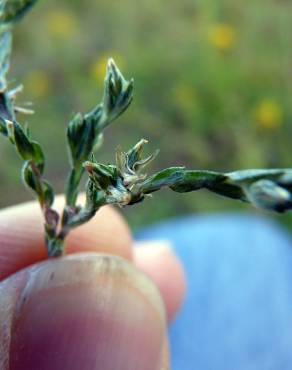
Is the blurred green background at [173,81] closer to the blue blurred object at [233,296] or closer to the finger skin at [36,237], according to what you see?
the blue blurred object at [233,296]

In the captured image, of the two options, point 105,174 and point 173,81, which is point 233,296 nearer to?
point 173,81

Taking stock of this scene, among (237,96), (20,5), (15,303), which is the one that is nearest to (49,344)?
(15,303)

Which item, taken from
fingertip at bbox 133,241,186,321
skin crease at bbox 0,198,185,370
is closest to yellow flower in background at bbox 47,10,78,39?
fingertip at bbox 133,241,186,321

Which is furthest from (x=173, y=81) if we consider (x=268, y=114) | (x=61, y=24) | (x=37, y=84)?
(x=61, y=24)

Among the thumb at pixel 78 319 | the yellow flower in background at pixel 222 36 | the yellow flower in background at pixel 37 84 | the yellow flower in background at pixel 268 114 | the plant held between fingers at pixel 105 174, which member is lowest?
the thumb at pixel 78 319

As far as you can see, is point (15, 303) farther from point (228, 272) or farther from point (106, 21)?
point (106, 21)

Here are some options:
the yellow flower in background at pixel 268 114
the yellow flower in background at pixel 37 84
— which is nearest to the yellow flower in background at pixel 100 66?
the yellow flower in background at pixel 37 84
